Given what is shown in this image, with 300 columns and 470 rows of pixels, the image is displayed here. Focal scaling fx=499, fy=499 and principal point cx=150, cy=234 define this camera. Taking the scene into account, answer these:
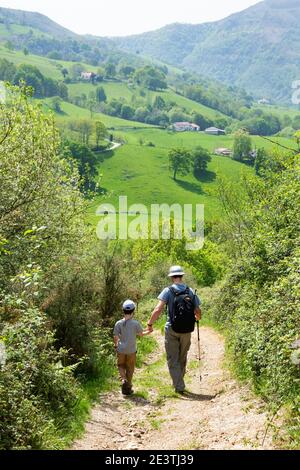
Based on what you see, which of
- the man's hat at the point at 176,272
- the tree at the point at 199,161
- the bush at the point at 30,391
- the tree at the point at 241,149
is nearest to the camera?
the bush at the point at 30,391

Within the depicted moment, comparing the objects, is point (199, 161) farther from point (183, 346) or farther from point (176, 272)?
point (183, 346)

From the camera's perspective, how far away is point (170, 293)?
11.6 m

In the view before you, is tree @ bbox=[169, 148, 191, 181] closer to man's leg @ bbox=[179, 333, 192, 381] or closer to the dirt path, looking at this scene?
man's leg @ bbox=[179, 333, 192, 381]

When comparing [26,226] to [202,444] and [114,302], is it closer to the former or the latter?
[114,302]

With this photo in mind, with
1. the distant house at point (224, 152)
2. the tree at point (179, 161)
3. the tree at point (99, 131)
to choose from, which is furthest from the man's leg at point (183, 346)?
the tree at point (99, 131)

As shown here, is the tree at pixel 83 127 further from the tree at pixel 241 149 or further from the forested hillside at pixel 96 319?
the forested hillside at pixel 96 319

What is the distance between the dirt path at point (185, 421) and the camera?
26.7 feet

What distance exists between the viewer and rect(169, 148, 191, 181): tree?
168 m

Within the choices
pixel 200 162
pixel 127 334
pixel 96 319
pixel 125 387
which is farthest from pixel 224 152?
pixel 125 387

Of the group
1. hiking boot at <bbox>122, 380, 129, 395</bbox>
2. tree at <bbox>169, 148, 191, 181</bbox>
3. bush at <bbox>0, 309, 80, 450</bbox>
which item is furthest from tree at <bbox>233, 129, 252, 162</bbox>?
bush at <bbox>0, 309, 80, 450</bbox>

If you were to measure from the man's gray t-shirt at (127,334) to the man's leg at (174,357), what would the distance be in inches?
30.0

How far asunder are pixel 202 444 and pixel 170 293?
4128 millimetres

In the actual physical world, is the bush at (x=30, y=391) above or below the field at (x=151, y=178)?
above
